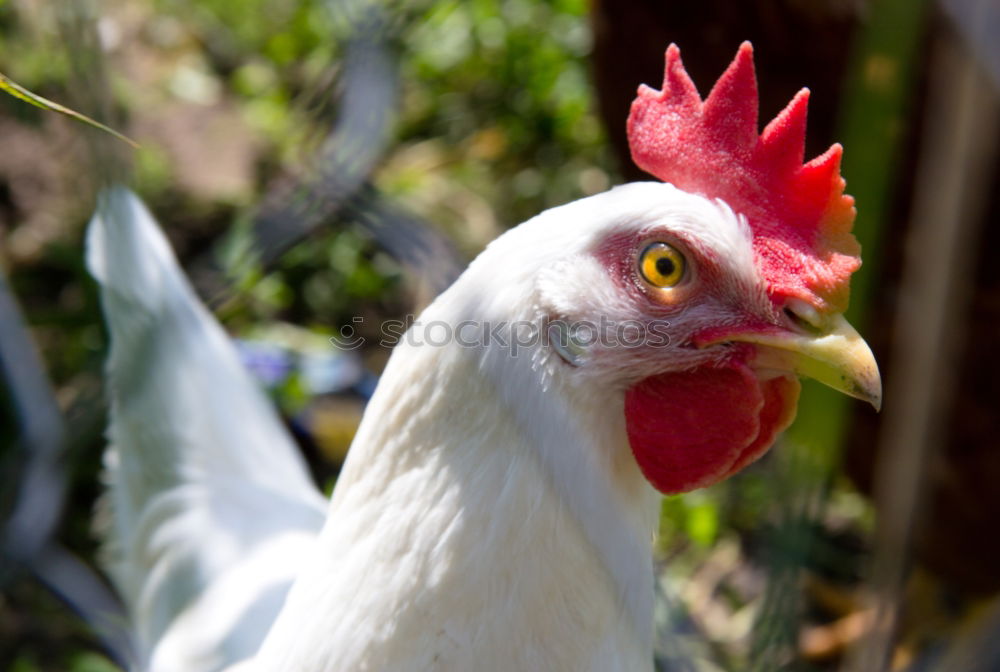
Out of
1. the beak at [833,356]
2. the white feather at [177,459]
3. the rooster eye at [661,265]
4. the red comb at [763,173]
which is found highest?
the red comb at [763,173]

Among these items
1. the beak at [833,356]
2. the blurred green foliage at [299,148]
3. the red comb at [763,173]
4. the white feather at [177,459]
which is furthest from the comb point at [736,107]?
the blurred green foliage at [299,148]

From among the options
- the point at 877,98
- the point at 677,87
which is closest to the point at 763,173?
the point at 677,87

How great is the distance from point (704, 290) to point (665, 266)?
0.06 meters

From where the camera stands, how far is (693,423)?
118cm

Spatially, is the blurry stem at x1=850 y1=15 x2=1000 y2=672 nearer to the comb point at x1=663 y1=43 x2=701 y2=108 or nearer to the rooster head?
the rooster head

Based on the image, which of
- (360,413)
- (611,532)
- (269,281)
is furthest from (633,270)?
(269,281)

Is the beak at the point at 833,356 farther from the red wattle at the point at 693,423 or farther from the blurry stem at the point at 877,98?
the blurry stem at the point at 877,98

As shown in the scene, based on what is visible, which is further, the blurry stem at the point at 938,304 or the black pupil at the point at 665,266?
the black pupil at the point at 665,266

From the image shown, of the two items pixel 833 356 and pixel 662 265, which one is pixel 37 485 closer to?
pixel 662 265

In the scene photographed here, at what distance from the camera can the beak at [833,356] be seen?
43.6 inches

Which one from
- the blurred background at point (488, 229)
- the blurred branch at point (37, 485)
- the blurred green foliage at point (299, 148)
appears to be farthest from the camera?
the blurred green foliage at point (299, 148)

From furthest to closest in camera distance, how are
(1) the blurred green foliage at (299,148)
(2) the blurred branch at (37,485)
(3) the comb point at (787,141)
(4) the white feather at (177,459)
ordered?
(1) the blurred green foliage at (299,148), (4) the white feather at (177,459), (2) the blurred branch at (37,485), (3) the comb point at (787,141)

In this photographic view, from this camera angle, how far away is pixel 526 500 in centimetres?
111

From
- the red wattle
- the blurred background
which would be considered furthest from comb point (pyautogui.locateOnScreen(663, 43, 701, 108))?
the red wattle
